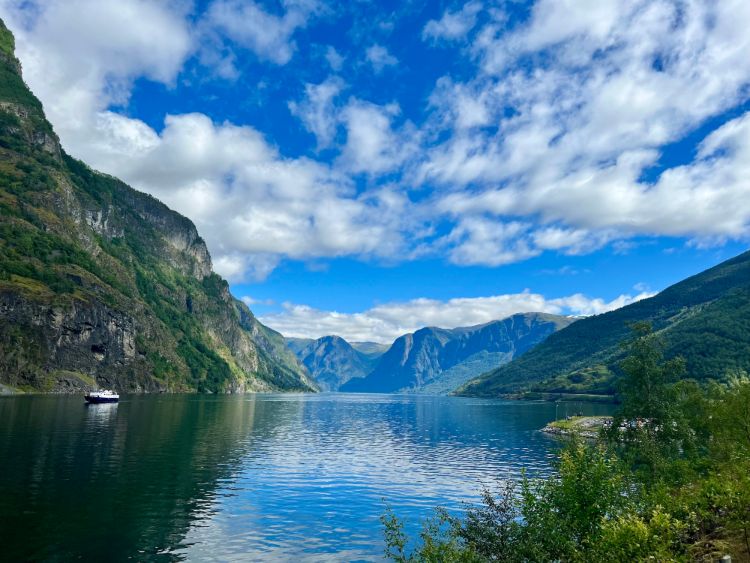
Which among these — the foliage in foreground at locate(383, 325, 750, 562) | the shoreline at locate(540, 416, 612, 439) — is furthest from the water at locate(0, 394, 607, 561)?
the shoreline at locate(540, 416, 612, 439)

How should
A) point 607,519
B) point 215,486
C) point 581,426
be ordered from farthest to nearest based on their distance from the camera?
1. point 581,426
2. point 215,486
3. point 607,519

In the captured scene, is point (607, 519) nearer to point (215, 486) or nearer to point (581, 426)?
point (215, 486)

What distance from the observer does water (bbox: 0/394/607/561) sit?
4431 centimetres

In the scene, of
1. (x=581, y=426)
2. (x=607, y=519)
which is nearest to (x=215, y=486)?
(x=607, y=519)

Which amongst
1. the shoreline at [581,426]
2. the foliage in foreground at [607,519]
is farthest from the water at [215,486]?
the shoreline at [581,426]

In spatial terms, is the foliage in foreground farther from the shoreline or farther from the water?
the shoreline

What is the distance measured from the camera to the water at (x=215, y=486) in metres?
44.3

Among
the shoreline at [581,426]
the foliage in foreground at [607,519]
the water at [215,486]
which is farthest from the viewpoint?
the shoreline at [581,426]

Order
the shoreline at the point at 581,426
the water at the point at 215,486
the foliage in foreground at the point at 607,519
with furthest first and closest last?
the shoreline at the point at 581,426
the water at the point at 215,486
the foliage in foreground at the point at 607,519

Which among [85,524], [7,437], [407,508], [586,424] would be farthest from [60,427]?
[586,424]

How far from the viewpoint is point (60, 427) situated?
371 ft

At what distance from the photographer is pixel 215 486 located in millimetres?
67562

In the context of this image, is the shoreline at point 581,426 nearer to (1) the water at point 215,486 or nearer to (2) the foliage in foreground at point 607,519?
(1) the water at point 215,486

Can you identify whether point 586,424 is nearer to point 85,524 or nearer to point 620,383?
point 620,383
